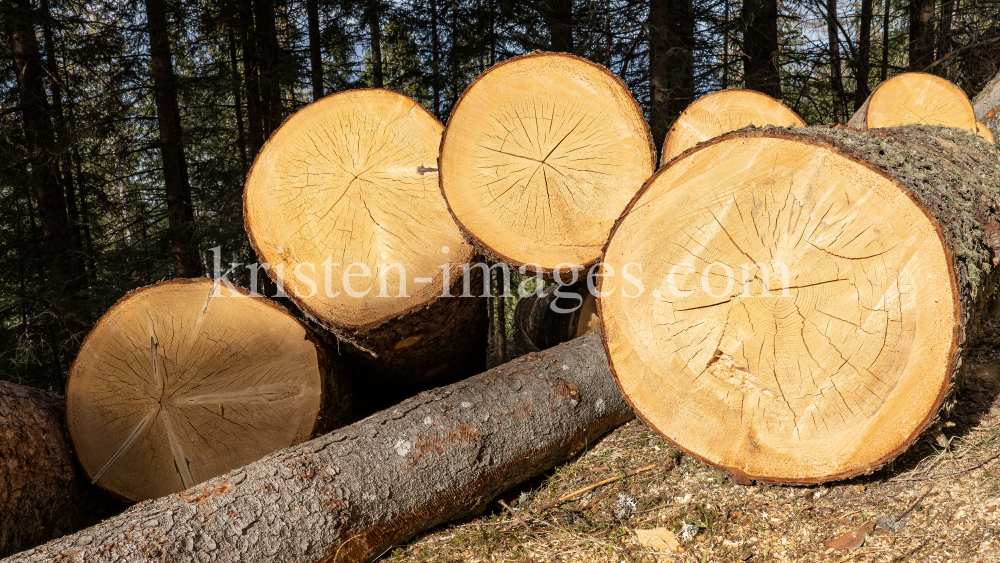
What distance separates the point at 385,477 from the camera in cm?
210

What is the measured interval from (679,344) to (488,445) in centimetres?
88

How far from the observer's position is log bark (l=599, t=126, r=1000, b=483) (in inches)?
64.1

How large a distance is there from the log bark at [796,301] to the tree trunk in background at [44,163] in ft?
16.6

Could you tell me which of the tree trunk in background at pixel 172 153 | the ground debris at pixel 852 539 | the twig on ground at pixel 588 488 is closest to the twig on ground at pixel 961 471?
the ground debris at pixel 852 539

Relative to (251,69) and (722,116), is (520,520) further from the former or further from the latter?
(251,69)

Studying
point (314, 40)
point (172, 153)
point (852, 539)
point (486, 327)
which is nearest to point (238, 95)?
point (172, 153)

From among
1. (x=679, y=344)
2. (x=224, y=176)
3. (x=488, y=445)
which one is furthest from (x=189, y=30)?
(x=679, y=344)

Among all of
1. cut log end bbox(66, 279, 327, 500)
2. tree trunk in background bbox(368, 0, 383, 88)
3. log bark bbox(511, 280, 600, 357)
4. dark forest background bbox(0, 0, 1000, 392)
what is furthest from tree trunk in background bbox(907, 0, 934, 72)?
cut log end bbox(66, 279, 327, 500)

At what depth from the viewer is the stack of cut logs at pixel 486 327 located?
5.51 ft

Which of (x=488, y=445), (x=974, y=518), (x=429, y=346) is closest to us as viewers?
(x=974, y=518)

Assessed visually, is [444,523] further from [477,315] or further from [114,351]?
[114,351]

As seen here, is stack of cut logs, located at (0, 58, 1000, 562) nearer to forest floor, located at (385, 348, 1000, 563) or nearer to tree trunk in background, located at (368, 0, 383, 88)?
forest floor, located at (385, 348, 1000, 563)

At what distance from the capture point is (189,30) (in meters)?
6.21

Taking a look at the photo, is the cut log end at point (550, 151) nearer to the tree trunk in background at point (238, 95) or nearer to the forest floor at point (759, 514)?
the forest floor at point (759, 514)
